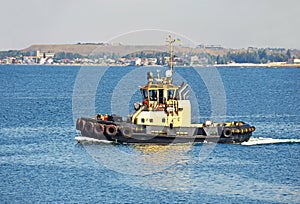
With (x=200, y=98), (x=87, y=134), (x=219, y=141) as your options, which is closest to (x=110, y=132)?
(x=87, y=134)

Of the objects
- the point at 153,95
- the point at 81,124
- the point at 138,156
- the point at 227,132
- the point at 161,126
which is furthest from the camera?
the point at 153,95

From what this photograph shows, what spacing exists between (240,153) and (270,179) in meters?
9.54

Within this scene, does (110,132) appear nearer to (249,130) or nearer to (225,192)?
(249,130)

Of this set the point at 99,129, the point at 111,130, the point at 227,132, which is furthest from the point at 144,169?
the point at 227,132

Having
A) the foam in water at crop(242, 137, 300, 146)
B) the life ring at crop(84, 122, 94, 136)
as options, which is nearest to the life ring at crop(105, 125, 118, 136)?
the life ring at crop(84, 122, 94, 136)

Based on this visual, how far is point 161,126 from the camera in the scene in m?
62.1

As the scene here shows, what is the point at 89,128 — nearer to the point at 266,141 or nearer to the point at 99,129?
the point at 99,129

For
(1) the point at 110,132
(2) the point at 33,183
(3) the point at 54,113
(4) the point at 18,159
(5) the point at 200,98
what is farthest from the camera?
(5) the point at 200,98

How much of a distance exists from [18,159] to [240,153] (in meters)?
14.9

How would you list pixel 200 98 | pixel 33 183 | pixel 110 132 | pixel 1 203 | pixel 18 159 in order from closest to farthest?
pixel 1 203 < pixel 33 183 < pixel 18 159 < pixel 110 132 < pixel 200 98

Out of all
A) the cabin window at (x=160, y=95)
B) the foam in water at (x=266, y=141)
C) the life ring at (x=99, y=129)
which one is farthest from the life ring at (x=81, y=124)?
the foam in water at (x=266, y=141)

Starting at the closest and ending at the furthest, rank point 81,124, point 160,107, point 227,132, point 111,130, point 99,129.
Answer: point 111,130
point 227,132
point 99,129
point 160,107
point 81,124

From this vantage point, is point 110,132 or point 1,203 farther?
point 110,132

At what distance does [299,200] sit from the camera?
145 feet
